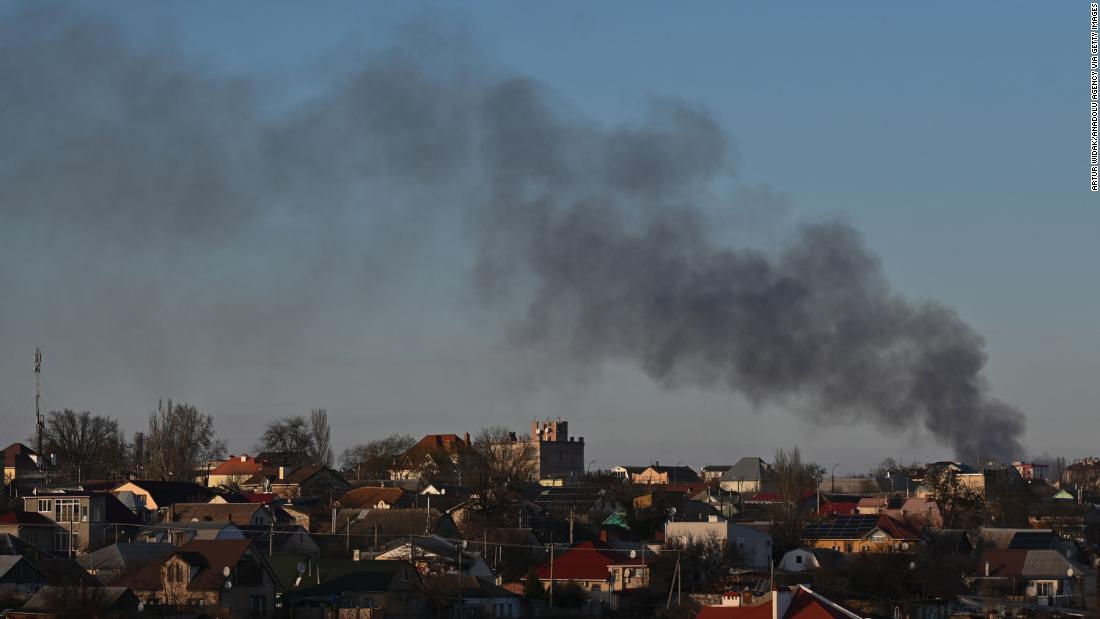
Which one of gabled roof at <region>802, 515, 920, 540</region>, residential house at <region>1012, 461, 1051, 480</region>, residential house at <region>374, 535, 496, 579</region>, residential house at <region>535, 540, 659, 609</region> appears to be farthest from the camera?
residential house at <region>1012, 461, 1051, 480</region>

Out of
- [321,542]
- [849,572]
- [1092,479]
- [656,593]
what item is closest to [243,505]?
[321,542]

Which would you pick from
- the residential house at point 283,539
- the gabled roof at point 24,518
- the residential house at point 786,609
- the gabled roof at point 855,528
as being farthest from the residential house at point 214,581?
the gabled roof at point 855,528

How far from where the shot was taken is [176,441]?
115125 mm

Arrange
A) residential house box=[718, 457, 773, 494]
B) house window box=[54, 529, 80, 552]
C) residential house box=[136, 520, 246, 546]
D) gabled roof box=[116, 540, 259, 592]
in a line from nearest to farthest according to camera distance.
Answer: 1. gabled roof box=[116, 540, 259, 592]
2. residential house box=[136, 520, 246, 546]
3. house window box=[54, 529, 80, 552]
4. residential house box=[718, 457, 773, 494]

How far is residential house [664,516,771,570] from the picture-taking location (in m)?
71.8

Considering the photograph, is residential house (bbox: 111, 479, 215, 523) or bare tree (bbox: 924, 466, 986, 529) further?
bare tree (bbox: 924, 466, 986, 529)

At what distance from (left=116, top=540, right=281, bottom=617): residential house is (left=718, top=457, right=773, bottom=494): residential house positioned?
3231 inches

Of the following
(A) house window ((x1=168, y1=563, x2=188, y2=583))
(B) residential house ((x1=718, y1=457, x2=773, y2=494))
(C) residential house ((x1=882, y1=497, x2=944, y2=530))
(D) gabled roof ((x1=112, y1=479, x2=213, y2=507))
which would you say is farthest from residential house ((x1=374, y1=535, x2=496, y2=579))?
(B) residential house ((x1=718, y1=457, x2=773, y2=494))

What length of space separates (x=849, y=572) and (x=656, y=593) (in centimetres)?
759

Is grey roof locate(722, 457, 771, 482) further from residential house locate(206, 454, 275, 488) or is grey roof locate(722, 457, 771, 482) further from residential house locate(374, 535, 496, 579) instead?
residential house locate(374, 535, 496, 579)

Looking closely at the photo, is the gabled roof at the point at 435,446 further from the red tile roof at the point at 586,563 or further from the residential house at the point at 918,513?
the red tile roof at the point at 586,563

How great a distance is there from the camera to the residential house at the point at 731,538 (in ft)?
235

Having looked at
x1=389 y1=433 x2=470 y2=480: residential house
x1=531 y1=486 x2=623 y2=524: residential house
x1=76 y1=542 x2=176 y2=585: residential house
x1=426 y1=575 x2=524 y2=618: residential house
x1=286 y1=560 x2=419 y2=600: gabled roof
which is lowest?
x1=426 y1=575 x2=524 y2=618: residential house

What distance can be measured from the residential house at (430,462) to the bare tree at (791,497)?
24.0 meters
